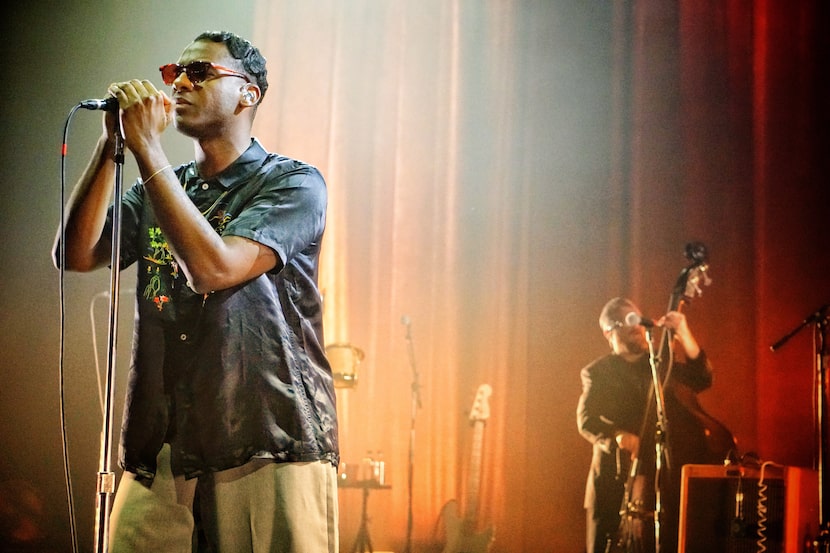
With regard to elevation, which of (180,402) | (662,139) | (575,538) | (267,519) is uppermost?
(662,139)

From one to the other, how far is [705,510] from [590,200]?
1.71 meters

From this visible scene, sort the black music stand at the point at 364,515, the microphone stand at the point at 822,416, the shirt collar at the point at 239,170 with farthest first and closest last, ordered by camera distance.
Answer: the black music stand at the point at 364,515, the microphone stand at the point at 822,416, the shirt collar at the point at 239,170

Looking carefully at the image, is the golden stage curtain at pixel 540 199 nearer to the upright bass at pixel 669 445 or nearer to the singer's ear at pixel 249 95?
the upright bass at pixel 669 445

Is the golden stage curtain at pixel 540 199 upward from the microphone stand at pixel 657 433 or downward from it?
upward

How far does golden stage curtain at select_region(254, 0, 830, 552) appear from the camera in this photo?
187 inches

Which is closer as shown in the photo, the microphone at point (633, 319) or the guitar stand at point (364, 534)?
the guitar stand at point (364, 534)

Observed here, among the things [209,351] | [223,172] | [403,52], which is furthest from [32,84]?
[209,351]

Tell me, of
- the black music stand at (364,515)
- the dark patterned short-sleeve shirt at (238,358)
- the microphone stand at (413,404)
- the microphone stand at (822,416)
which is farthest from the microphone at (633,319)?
the dark patterned short-sleeve shirt at (238,358)

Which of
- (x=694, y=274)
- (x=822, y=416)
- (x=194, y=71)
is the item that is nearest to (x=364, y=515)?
(x=694, y=274)

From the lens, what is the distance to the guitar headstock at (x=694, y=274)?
481 cm

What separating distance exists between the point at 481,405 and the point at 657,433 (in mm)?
912

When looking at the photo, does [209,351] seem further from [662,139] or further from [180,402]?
[662,139]

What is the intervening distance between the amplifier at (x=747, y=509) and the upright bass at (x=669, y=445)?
23cm

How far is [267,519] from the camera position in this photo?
1.74 m
